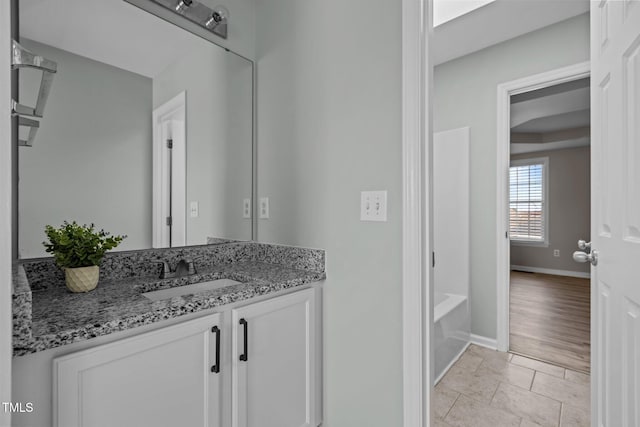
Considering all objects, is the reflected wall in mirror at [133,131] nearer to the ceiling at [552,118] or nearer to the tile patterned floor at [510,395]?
the tile patterned floor at [510,395]

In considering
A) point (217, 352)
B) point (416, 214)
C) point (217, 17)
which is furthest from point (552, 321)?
point (217, 17)

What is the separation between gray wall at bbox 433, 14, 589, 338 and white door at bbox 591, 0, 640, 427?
1.29 meters

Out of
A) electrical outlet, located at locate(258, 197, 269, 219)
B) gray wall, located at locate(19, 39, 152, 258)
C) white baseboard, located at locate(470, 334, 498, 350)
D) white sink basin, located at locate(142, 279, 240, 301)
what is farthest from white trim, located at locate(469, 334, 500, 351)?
gray wall, located at locate(19, 39, 152, 258)

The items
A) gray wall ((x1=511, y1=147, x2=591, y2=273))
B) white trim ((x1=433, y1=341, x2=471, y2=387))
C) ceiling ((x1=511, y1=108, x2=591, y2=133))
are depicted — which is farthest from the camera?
gray wall ((x1=511, y1=147, x2=591, y2=273))

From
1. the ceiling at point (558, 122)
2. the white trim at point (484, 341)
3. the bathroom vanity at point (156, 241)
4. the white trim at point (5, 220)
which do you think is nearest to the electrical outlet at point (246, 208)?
the bathroom vanity at point (156, 241)

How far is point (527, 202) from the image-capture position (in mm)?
6137

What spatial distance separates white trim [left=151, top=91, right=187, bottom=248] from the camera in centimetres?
147

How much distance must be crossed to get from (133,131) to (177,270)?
629 millimetres

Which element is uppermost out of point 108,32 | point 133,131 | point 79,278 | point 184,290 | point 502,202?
point 108,32

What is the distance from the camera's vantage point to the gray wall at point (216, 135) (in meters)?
1.60

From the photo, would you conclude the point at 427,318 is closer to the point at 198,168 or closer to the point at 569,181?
the point at 198,168

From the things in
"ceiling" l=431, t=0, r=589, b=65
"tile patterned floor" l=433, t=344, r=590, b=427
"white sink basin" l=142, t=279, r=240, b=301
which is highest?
"ceiling" l=431, t=0, r=589, b=65

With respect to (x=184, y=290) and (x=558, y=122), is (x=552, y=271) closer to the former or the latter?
(x=558, y=122)

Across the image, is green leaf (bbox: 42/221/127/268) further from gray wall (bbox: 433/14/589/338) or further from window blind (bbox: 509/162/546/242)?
window blind (bbox: 509/162/546/242)
